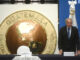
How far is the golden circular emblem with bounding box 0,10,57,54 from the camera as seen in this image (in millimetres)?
5352

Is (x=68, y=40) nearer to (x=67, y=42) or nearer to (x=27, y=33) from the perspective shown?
(x=67, y=42)

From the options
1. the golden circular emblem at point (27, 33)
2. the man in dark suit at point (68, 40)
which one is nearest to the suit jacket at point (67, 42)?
the man in dark suit at point (68, 40)

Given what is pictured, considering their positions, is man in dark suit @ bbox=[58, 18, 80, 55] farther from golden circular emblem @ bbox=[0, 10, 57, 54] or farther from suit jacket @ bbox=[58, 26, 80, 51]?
golden circular emblem @ bbox=[0, 10, 57, 54]

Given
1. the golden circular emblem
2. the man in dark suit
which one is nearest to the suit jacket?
the man in dark suit

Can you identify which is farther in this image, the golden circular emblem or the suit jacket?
the golden circular emblem

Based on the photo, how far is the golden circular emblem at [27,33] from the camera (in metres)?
5.35

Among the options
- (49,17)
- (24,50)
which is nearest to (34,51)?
(49,17)

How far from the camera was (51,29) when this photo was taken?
536cm

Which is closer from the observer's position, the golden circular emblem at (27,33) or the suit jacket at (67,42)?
the suit jacket at (67,42)

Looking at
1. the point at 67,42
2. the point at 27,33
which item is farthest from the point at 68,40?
the point at 27,33

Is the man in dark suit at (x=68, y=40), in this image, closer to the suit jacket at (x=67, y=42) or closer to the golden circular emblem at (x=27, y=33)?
the suit jacket at (x=67, y=42)

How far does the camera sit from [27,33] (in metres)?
5.45

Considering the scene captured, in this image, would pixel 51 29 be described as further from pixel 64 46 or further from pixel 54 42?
pixel 64 46

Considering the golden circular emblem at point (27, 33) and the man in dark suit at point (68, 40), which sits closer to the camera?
the man in dark suit at point (68, 40)
